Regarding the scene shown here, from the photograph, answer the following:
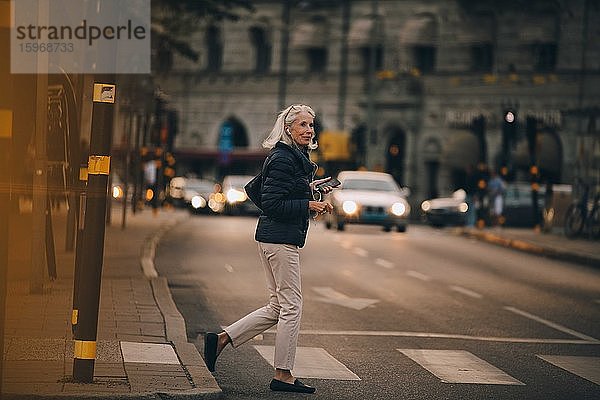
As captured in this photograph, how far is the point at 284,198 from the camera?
36.3 ft

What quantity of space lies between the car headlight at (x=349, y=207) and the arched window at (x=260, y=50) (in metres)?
40.5

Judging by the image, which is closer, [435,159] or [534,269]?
[534,269]

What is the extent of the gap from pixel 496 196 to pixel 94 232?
37.8 m

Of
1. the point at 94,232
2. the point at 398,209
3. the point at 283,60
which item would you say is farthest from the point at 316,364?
the point at 283,60

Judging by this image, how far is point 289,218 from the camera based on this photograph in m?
11.0

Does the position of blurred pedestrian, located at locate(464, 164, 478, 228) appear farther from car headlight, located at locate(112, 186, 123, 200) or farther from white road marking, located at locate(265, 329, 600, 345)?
white road marking, located at locate(265, 329, 600, 345)

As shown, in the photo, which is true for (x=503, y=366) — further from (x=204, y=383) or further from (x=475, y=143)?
(x=475, y=143)

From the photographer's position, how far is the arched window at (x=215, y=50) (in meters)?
82.1

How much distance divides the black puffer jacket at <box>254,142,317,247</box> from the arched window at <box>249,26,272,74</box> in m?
70.2

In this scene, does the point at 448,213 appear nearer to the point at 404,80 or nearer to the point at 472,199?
the point at 472,199

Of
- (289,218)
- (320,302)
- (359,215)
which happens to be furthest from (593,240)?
(289,218)

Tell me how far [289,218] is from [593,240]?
2771 cm

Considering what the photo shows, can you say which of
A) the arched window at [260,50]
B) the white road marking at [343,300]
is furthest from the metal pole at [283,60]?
the white road marking at [343,300]

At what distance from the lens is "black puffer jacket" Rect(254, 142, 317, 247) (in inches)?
434
